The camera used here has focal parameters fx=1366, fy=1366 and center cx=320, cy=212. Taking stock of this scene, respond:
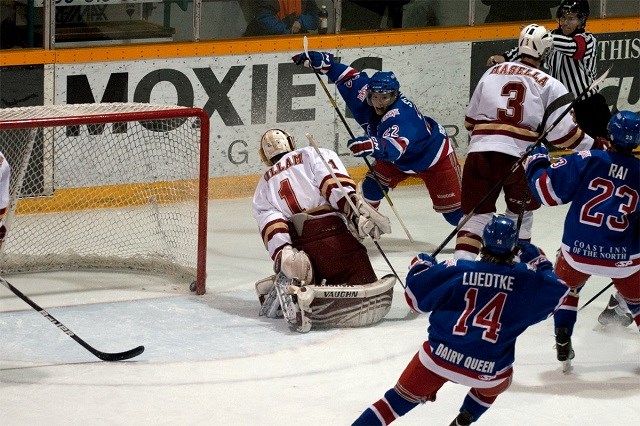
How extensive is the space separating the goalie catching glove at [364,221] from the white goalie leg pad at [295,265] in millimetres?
244

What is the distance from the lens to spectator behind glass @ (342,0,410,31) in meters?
7.89

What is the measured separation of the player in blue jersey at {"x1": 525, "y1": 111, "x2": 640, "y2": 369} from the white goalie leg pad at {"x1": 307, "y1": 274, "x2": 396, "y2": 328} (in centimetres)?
82

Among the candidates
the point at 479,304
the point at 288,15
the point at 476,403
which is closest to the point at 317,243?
the point at 476,403

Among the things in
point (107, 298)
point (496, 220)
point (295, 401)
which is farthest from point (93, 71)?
point (496, 220)

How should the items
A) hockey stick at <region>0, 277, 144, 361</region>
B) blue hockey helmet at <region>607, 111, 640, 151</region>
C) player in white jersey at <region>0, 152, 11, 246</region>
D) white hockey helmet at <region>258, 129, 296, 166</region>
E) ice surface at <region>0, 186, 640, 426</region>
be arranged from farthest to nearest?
white hockey helmet at <region>258, 129, 296, 166</region>
hockey stick at <region>0, 277, 144, 361</region>
player in white jersey at <region>0, 152, 11, 246</region>
blue hockey helmet at <region>607, 111, 640, 151</region>
ice surface at <region>0, 186, 640, 426</region>

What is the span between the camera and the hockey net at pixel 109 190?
6.10 m

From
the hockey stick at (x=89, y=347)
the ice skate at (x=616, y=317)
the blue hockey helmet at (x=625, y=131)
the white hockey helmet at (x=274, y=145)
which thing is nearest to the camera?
the blue hockey helmet at (x=625, y=131)

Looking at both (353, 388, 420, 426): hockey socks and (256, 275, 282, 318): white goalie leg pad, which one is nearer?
(353, 388, 420, 426): hockey socks

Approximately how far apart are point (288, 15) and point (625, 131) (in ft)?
10.9

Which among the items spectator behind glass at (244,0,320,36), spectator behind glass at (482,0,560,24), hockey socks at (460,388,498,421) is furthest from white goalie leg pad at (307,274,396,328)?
spectator behind glass at (482,0,560,24)

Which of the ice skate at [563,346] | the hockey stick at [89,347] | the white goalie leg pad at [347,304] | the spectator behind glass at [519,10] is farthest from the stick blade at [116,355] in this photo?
the spectator behind glass at [519,10]

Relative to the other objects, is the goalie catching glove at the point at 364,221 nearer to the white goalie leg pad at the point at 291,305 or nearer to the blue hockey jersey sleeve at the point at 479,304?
the white goalie leg pad at the point at 291,305

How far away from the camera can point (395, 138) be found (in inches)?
243

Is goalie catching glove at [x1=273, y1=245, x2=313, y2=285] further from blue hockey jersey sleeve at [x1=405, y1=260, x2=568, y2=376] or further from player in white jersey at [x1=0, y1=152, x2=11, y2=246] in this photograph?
blue hockey jersey sleeve at [x1=405, y1=260, x2=568, y2=376]
